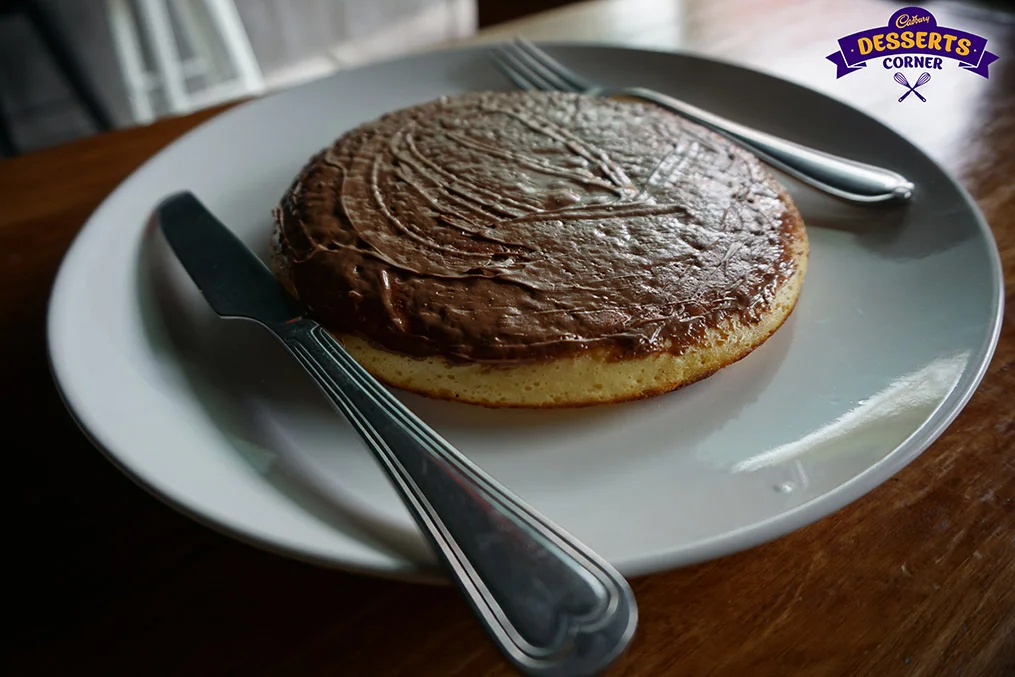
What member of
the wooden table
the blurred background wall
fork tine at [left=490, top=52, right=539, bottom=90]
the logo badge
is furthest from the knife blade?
the blurred background wall

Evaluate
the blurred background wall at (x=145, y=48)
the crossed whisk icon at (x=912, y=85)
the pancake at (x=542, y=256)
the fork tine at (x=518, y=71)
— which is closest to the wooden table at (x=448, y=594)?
the pancake at (x=542, y=256)

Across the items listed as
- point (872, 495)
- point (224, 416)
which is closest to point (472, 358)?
point (224, 416)

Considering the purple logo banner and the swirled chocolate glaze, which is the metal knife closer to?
the swirled chocolate glaze

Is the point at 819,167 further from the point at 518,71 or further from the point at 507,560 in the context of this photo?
the point at 507,560

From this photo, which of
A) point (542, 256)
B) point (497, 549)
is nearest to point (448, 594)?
point (497, 549)

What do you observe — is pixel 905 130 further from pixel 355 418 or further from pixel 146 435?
pixel 146 435

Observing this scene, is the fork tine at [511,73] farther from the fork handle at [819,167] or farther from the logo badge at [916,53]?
the logo badge at [916,53]
